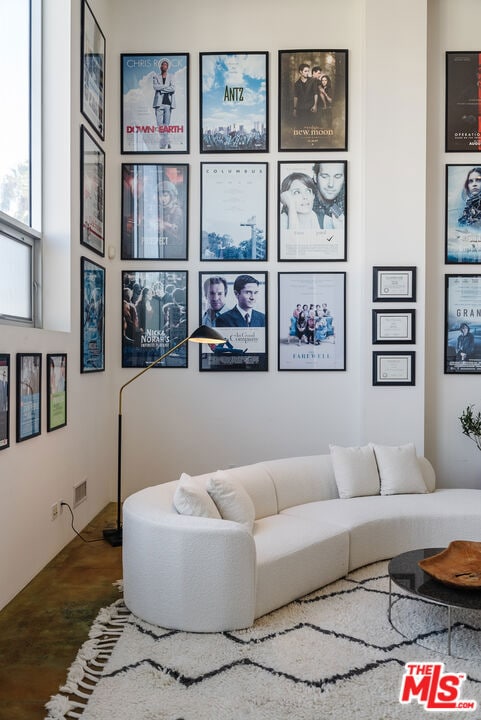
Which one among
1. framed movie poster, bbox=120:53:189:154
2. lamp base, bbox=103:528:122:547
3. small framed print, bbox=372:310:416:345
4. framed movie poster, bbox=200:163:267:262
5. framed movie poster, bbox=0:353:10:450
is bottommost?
lamp base, bbox=103:528:122:547

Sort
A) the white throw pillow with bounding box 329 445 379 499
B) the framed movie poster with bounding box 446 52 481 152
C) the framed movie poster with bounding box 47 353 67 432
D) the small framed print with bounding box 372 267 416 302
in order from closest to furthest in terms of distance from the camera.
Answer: the framed movie poster with bounding box 47 353 67 432 < the white throw pillow with bounding box 329 445 379 499 < the small framed print with bounding box 372 267 416 302 < the framed movie poster with bounding box 446 52 481 152

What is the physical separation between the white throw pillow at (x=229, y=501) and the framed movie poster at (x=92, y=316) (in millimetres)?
1653

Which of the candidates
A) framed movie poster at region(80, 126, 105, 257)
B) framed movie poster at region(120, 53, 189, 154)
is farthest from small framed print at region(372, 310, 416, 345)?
framed movie poster at region(80, 126, 105, 257)

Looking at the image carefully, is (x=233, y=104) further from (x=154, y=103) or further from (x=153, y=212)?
(x=153, y=212)

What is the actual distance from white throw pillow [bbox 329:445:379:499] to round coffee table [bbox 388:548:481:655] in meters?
1.12

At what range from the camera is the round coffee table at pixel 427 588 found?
2752 millimetres

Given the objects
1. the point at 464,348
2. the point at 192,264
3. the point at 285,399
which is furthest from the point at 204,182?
the point at 464,348

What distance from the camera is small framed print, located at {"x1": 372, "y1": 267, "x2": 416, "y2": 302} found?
532 centimetres

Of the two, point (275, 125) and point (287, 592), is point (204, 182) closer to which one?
point (275, 125)

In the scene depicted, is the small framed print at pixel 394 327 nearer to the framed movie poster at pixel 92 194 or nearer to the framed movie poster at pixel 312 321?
the framed movie poster at pixel 312 321

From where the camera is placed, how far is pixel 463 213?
216 inches

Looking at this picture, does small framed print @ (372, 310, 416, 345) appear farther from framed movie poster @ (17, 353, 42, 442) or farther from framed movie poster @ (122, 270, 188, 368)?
framed movie poster @ (17, 353, 42, 442)

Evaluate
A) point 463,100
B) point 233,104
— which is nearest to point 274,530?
point 233,104

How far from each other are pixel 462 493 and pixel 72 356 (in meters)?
3.11
